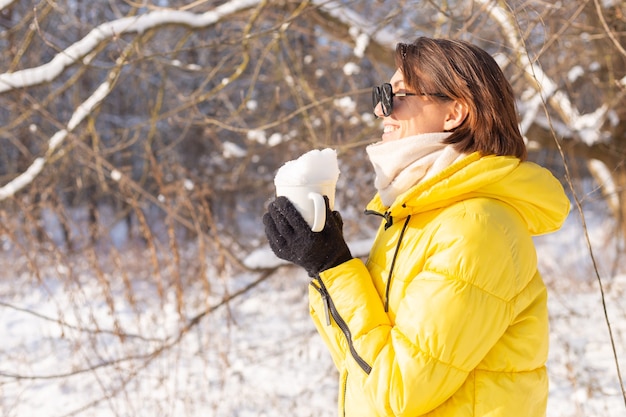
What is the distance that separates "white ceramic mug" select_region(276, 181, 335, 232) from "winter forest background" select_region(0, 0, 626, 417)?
2.32 feet

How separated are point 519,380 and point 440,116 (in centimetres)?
65

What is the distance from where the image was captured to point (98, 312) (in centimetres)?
669

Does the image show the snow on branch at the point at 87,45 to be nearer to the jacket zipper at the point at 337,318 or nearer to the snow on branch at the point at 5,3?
the snow on branch at the point at 5,3

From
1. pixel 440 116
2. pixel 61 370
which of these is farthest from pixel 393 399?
pixel 61 370

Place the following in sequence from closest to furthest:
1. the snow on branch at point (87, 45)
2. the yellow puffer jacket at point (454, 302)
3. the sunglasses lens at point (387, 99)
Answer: the yellow puffer jacket at point (454, 302) → the sunglasses lens at point (387, 99) → the snow on branch at point (87, 45)

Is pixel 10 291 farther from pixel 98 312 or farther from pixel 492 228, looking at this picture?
pixel 492 228

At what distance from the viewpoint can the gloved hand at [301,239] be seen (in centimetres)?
135

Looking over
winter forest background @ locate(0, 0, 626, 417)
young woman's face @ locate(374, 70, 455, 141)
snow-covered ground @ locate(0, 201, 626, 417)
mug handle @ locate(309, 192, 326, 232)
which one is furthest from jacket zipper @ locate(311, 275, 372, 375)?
snow-covered ground @ locate(0, 201, 626, 417)

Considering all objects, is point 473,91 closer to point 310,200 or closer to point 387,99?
point 387,99

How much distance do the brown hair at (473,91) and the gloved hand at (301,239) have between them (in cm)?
37

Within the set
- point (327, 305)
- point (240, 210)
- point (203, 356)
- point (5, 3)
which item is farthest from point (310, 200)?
point (240, 210)

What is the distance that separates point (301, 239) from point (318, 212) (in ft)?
0.24

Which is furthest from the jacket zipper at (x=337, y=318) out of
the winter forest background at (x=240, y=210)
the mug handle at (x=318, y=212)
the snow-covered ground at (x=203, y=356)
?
the snow-covered ground at (x=203, y=356)

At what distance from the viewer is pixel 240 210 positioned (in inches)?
249
